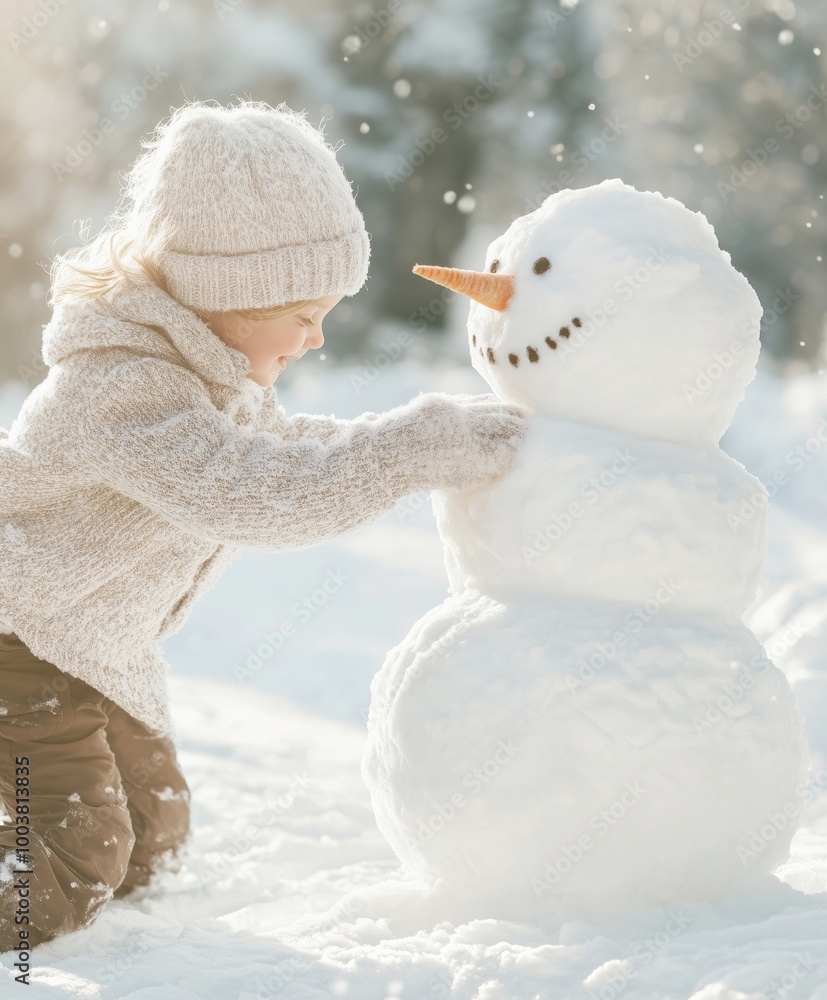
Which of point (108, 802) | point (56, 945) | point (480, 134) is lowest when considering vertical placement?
point (56, 945)

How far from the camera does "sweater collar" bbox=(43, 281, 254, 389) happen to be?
1.33 metres

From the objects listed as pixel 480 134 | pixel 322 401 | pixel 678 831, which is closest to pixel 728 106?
pixel 480 134

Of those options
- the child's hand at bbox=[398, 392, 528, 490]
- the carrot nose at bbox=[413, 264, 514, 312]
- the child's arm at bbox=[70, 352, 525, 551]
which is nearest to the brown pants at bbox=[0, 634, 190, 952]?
the child's arm at bbox=[70, 352, 525, 551]

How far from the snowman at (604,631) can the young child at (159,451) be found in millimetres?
109

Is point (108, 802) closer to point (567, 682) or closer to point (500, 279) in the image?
point (567, 682)

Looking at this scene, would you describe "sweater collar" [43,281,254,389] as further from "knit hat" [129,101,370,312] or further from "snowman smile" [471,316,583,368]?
"snowman smile" [471,316,583,368]

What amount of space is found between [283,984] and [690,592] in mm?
621

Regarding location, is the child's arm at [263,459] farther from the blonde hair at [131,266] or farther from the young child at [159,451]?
the blonde hair at [131,266]

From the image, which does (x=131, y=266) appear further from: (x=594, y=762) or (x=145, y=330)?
(x=594, y=762)

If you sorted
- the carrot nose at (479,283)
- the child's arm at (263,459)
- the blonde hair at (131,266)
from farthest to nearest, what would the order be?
the blonde hair at (131,266) → the carrot nose at (479,283) → the child's arm at (263,459)

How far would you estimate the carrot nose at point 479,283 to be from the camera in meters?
1.30

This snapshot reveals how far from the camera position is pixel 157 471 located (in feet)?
4.08

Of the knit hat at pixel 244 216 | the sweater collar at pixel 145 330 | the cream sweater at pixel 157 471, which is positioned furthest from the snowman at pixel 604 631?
the sweater collar at pixel 145 330

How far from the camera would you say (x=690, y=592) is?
1.25 metres
